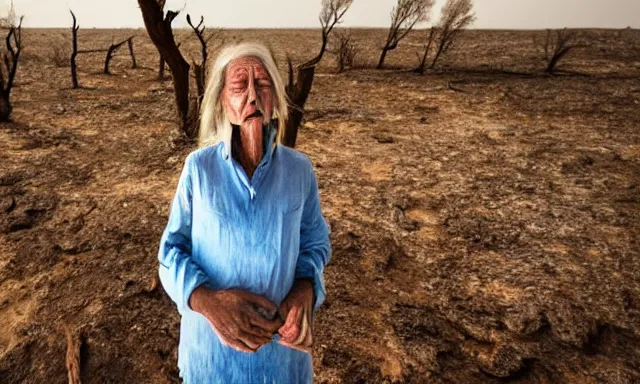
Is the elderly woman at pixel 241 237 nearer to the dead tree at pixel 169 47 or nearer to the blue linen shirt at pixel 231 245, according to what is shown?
the blue linen shirt at pixel 231 245

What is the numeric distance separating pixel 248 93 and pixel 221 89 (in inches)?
4.9

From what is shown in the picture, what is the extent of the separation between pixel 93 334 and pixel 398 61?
1565cm

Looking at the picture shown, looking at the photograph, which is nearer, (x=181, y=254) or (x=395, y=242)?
(x=181, y=254)

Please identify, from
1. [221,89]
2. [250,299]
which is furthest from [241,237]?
[221,89]

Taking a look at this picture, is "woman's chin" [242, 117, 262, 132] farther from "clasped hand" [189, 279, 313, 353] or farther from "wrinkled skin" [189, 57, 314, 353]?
"clasped hand" [189, 279, 313, 353]

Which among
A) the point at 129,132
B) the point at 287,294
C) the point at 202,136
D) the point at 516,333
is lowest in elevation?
the point at 516,333

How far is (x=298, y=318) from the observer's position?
1014 millimetres

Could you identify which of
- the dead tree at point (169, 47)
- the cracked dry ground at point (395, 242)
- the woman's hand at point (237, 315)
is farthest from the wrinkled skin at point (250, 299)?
the dead tree at point (169, 47)

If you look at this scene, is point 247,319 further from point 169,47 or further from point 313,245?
point 169,47

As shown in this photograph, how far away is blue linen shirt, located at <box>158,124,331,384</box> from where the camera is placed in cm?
102

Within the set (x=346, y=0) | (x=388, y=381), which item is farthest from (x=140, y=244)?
(x=346, y=0)

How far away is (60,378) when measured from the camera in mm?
2566

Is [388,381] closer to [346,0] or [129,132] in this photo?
[129,132]

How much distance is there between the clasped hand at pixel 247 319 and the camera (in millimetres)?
939
